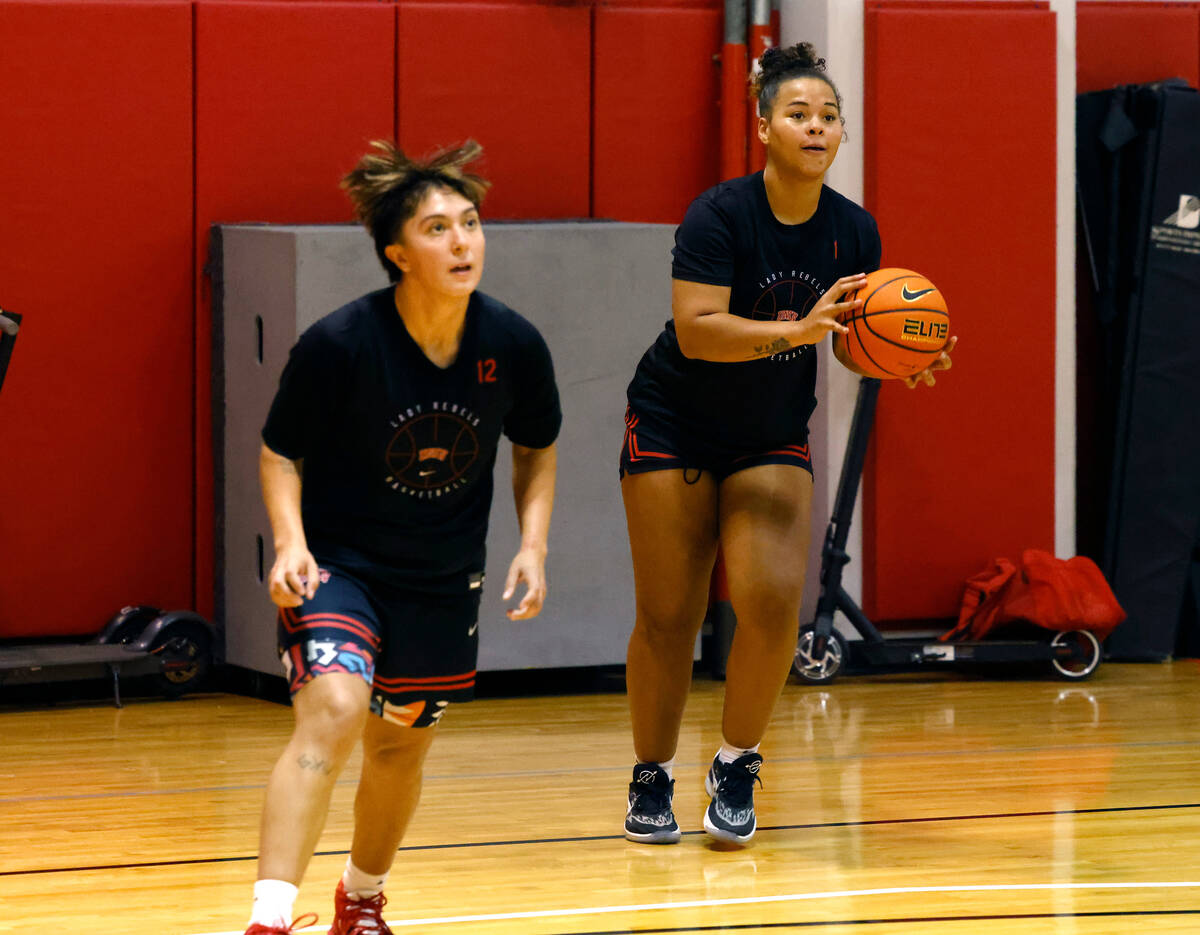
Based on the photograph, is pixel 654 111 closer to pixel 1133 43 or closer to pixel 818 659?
pixel 1133 43

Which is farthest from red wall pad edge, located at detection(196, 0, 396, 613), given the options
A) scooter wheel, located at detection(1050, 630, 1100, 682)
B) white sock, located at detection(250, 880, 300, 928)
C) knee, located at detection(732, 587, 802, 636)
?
white sock, located at detection(250, 880, 300, 928)

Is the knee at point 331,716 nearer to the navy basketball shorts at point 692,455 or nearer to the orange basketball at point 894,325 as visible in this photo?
the navy basketball shorts at point 692,455

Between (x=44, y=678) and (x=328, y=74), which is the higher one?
(x=328, y=74)

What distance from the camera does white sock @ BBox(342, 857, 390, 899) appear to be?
3.15 meters

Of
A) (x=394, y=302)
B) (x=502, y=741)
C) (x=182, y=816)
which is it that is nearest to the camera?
(x=394, y=302)

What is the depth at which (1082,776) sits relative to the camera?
4734mm

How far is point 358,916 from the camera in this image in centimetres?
315

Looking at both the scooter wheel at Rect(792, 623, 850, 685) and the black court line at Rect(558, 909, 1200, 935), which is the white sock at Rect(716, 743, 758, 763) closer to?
the black court line at Rect(558, 909, 1200, 935)

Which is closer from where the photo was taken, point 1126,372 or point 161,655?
point 161,655

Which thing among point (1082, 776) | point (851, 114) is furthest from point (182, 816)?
point (851, 114)

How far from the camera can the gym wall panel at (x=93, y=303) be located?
19.2 feet

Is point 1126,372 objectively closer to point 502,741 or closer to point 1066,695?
point 1066,695

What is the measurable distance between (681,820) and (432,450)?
1.61 metres

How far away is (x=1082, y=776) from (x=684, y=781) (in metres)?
1.04
